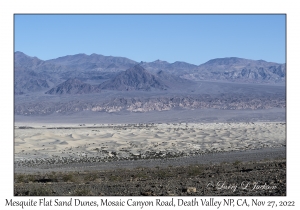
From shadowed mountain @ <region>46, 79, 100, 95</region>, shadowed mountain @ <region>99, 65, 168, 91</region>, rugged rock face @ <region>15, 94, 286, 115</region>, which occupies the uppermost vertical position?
shadowed mountain @ <region>99, 65, 168, 91</region>

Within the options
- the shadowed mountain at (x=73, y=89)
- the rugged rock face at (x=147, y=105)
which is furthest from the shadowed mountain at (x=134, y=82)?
the rugged rock face at (x=147, y=105)

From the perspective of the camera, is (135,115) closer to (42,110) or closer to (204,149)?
(42,110)

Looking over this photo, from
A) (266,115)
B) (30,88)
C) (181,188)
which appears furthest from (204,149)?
(30,88)

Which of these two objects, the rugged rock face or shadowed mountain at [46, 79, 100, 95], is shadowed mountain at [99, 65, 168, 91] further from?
the rugged rock face

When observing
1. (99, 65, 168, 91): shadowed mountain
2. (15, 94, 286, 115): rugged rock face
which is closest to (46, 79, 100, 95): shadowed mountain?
(99, 65, 168, 91): shadowed mountain

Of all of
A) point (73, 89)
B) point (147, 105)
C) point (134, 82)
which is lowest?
point (147, 105)

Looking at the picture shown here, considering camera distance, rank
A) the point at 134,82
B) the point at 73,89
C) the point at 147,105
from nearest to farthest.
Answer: the point at 147,105 → the point at 73,89 → the point at 134,82

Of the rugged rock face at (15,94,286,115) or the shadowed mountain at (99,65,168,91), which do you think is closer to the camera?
the rugged rock face at (15,94,286,115)

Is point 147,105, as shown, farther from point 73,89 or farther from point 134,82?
point 134,82

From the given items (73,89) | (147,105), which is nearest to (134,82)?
(73,89)
